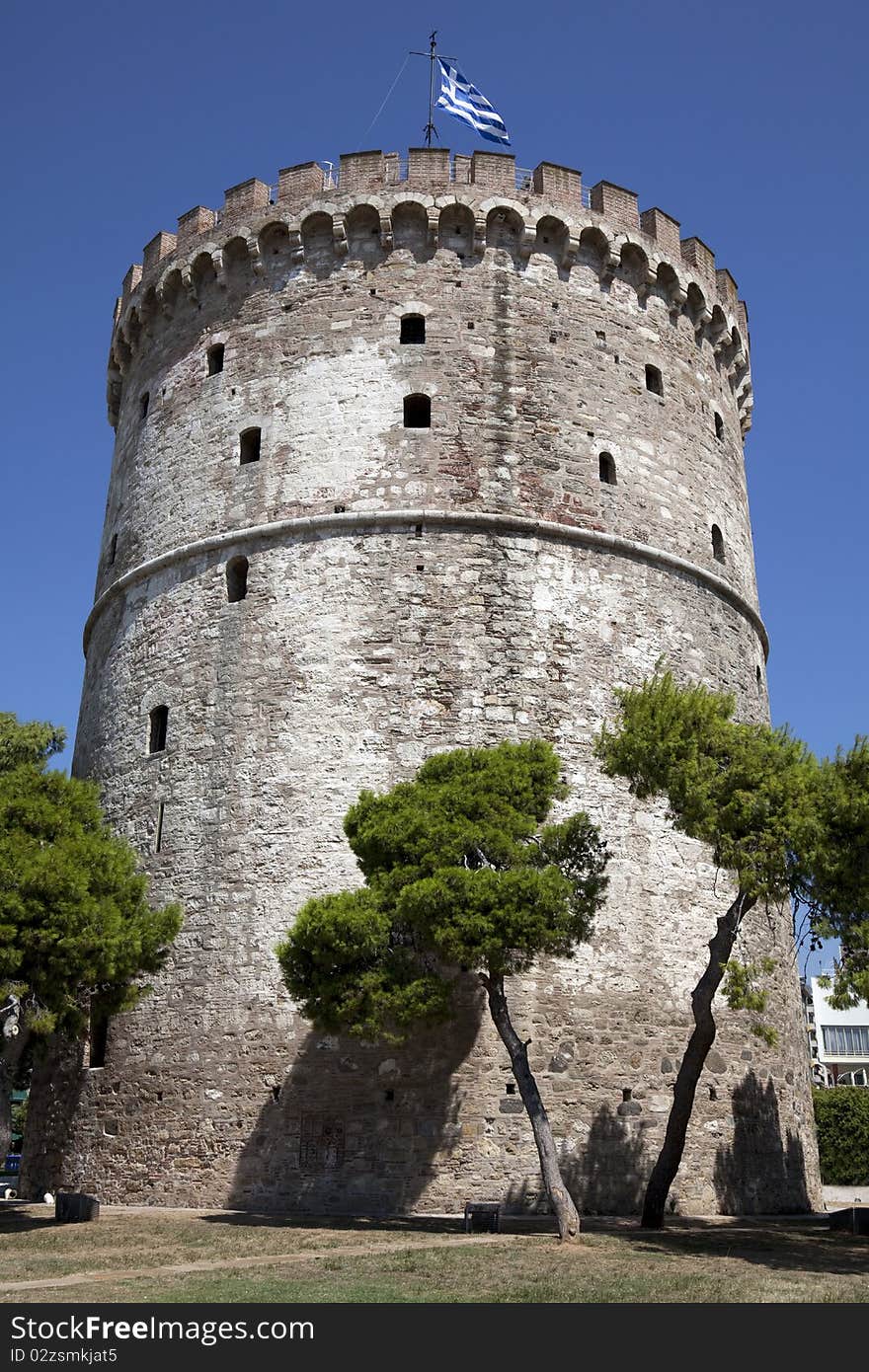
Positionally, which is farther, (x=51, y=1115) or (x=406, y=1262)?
(x=51, y=1115)

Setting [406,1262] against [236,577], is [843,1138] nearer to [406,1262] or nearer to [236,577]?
[236,577]

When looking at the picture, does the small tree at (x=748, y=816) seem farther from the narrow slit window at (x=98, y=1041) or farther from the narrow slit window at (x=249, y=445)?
the narrow slit window at (x=249, y=445)

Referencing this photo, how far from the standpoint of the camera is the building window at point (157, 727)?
52.3 feet

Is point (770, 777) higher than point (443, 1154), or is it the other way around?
point (770, 777)

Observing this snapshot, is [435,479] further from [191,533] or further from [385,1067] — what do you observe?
[385,1067]

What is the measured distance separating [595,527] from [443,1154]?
24.7 feet

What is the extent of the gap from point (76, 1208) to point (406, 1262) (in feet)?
16.1

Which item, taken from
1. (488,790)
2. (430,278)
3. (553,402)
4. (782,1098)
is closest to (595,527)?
(553,402)

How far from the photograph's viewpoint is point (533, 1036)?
13.5m

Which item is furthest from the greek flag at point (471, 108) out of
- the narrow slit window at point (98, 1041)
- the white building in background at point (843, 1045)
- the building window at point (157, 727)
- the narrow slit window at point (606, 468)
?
the white building in background at point (843, 1045)

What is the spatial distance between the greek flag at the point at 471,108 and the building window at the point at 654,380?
3774mm

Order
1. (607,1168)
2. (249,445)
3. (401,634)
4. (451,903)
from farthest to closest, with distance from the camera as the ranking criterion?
1. (249,445)
2. (401,634)
3. (607,1168)
4. (451,903)

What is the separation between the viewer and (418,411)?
53.4 ft

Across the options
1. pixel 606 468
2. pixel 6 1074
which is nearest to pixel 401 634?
pixel 606 468
